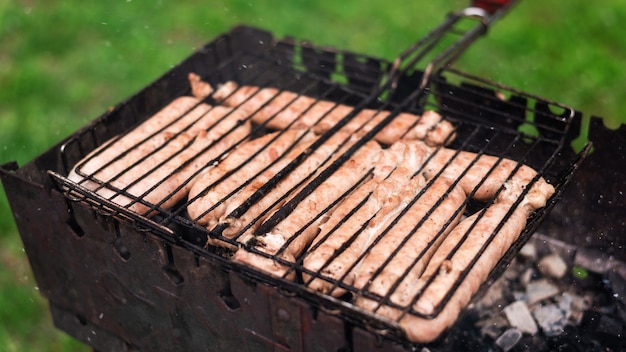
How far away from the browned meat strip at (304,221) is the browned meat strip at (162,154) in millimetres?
718

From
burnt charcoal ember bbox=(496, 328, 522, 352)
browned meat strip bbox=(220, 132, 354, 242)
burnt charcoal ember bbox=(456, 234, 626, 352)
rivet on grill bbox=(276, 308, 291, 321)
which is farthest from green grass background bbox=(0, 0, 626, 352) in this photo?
rivet on grill bbox=(276, 308, 291, 321)

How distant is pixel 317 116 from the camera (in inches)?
197

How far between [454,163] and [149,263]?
1.88m

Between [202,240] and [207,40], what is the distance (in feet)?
17.7

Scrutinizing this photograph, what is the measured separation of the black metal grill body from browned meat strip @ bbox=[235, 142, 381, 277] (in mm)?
113

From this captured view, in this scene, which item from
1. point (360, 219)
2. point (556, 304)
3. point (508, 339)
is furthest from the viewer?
point (556, 304)

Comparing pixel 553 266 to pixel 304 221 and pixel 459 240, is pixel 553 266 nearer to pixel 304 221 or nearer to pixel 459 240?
pixel 459 240

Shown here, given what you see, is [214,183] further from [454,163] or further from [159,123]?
[454,163]

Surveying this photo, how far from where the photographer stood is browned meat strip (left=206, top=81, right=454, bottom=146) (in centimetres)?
476

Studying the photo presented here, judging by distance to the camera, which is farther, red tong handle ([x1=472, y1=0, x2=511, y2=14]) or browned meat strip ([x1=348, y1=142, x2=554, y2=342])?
red tong handle ([x1=472, y1=0, x2=511, y2=14])

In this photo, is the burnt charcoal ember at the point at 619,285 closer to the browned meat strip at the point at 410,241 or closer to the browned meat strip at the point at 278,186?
the browned meat strip at the point at 410,241

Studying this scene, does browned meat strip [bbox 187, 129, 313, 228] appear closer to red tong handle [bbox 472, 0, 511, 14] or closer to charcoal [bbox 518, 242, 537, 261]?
charcoal [bbox 518, 242, 537, 261]

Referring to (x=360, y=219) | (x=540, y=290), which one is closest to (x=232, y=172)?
(x=360, y=219)

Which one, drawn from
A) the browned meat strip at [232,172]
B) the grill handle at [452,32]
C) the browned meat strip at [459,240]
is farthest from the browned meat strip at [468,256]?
the grill handle at [452,32]
